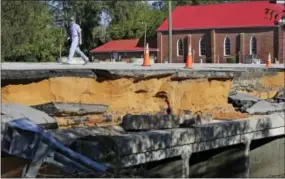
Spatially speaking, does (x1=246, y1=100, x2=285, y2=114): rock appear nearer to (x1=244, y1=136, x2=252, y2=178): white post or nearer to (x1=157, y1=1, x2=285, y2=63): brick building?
(x1=244, y1=136, x2=252, y2=178): white post

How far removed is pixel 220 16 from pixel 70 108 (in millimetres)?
50010

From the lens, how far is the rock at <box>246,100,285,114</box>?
12.0m

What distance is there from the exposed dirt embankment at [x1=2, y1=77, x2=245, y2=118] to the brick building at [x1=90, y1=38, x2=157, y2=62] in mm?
49413

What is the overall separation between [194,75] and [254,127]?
2.67 metres

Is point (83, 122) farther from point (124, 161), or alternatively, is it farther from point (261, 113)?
point (261, 113)

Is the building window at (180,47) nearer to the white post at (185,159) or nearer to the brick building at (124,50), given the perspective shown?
the brick building at (124,50)

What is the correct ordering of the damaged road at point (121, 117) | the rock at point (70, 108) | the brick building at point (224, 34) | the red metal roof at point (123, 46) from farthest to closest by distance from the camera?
the red metal roof at point (123, 46), the brick building at point (224, 34), the rock at point (70, 108), the damaged road at point (121, 117)

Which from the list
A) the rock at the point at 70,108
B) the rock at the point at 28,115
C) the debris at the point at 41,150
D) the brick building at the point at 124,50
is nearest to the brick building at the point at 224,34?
the brick building at the point at 124,50

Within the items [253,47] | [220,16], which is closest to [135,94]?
[253,47]

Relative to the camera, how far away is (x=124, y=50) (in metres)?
63.7

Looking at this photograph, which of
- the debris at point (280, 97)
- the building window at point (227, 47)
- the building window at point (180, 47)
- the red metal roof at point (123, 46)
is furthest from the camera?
the red metal roof at point (123, 46)

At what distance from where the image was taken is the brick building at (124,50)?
2482 inches

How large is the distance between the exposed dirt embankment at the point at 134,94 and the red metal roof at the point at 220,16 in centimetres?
4292

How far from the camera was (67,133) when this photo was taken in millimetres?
7852
